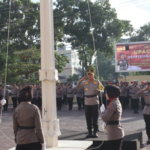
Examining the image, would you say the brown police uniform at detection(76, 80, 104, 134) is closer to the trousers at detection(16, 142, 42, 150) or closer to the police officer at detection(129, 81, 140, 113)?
the trousers at detection(16, 142, 42, 150)

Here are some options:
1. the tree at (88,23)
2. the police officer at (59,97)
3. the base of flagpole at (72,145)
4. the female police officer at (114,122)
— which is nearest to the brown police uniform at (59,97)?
the police officer at (59,97)

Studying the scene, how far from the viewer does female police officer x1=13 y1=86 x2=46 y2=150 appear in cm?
463

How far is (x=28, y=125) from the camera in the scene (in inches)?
184

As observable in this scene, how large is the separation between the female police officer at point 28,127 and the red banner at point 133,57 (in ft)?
75.3

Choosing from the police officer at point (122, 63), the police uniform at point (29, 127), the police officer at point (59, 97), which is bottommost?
the police officer at point (59, 97)

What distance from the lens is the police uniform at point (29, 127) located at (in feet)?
15.2

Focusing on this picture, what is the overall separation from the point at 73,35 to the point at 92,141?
963 inches

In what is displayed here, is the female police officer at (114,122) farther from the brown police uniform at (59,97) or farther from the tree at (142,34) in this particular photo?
the tree at (142,34)

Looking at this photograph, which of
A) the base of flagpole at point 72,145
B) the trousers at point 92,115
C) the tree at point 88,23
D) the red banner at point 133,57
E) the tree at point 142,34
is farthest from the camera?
the tree at point 142,34

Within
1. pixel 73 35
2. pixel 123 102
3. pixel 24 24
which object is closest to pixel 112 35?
pixel 73 35

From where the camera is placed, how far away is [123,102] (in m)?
20.1

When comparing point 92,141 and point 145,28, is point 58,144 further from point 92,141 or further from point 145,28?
point 145,28

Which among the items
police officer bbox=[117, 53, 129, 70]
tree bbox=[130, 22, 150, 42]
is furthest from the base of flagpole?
tree bbox=[130, 22, 150, 42]

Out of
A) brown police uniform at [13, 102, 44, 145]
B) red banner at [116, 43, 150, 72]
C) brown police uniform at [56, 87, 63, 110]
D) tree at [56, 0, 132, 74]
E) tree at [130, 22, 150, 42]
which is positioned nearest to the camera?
brown police uniform at [13, 102, 44, 145]
